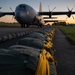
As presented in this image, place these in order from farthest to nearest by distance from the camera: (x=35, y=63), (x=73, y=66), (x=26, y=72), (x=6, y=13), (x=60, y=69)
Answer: (x=6, y=13) < (x=73, y=66) < (x=60, y=69) < (x=35, y=63) < (x=26, y=72)

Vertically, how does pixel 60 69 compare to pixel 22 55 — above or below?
below

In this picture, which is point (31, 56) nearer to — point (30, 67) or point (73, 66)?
point (30, 67)

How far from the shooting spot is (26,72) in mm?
4695

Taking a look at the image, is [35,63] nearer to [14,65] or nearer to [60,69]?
[14,65]

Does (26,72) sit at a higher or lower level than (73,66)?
higher

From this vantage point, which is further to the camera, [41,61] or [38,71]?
[41,61]

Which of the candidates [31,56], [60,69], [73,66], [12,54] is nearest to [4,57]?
[12,54]

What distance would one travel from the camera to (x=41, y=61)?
209 inches

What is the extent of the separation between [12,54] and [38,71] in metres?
0.90

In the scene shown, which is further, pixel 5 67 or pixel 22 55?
pixel 22 55

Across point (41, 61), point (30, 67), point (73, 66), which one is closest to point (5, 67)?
point (30, 67)

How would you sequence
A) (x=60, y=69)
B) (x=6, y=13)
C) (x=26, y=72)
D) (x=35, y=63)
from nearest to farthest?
(x=26, y=72)
(x=35, y=63)
(x=60, y=69)
(x=6, y=13)

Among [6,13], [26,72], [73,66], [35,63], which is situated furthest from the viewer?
[6,13]

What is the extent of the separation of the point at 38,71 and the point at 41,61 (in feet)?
1.94
